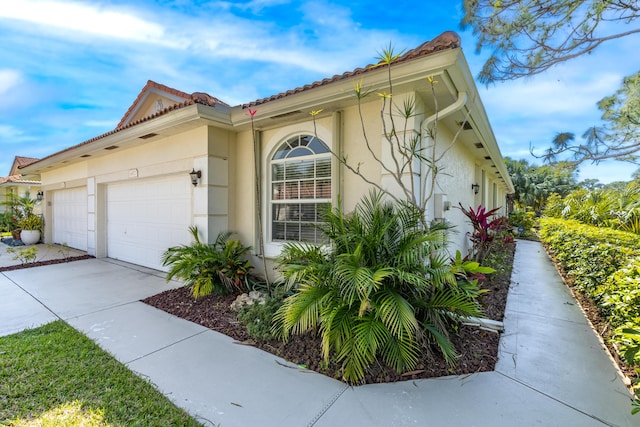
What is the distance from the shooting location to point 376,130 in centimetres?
478

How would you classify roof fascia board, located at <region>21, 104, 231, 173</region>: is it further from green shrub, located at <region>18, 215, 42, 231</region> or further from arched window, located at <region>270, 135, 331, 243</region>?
green shrub, located at <region>18, 215, 42, 231</region>

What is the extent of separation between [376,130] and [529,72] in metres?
4.93

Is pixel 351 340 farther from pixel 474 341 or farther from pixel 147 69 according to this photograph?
pixel 147 69

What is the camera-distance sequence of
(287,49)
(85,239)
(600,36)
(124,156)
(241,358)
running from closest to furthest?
(241,358) < (600,36) < (287,49) < (124,156) < (85,239)

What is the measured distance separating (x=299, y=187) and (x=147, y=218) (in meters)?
4.93

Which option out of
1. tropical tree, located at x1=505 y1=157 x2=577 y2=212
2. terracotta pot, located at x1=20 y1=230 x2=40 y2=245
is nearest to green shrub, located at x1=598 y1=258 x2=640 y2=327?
terracotta pot, located at x1=20 y1=230 x2=40 y2=245

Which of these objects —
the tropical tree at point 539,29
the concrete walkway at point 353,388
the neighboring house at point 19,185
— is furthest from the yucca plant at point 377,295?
the neighboring house at point 19,185

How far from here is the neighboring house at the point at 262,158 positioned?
4.49 m

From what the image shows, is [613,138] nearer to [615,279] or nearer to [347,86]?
[615,279]

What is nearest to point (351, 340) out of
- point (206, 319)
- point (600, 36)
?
point (206, 319)

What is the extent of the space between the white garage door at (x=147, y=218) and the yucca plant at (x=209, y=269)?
3.78ft

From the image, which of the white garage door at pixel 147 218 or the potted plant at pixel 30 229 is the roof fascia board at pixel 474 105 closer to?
the white garage door at pixel 147 218

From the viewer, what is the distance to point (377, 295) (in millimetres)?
3318

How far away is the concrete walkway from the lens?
2.54 m
